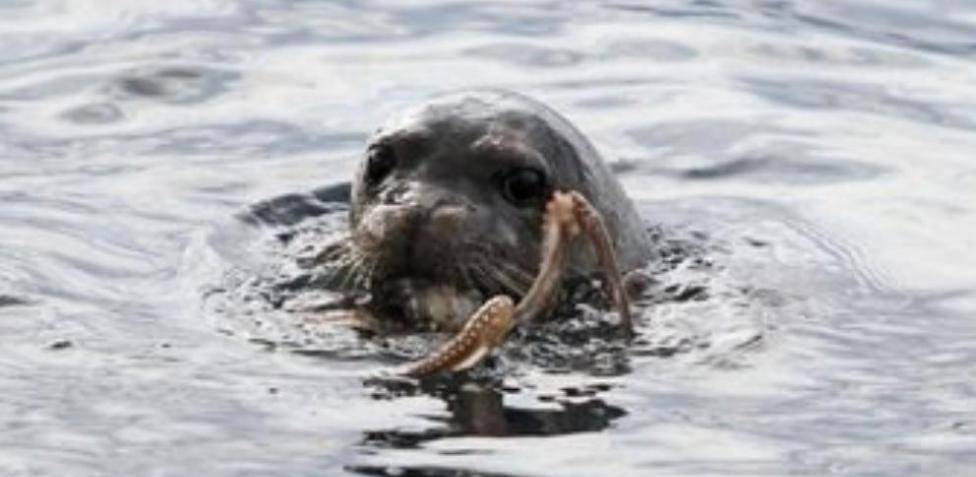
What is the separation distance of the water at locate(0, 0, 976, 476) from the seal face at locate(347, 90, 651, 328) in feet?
0.82

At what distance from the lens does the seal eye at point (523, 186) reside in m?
9.02

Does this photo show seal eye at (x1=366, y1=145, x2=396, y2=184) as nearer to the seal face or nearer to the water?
the seal face

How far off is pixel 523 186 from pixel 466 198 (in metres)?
0.29

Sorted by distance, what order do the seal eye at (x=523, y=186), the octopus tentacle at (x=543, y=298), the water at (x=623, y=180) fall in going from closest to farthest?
the water at (x=623, y=180)
the octopus tentacle at (x=543, y=298)
the seal eye at (x=523, y=186)

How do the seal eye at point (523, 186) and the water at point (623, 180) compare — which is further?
the seal eye at point (523, 186)

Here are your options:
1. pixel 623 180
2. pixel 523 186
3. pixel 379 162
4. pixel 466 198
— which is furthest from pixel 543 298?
pixel 623 180

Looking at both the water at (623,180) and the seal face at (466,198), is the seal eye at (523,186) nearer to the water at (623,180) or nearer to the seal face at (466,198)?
the seal face at (466,198)

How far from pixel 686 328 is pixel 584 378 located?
711mm

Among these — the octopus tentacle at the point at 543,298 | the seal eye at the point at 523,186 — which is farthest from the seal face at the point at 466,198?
the octopus tentacle at the point at 543,298

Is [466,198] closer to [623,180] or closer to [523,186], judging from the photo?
[523,186]

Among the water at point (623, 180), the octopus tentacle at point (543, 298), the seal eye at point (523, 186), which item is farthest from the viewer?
the seal eye at point (523, 186)

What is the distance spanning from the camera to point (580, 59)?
14.3 m

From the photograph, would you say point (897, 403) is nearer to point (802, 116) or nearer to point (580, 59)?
point (802, 116)

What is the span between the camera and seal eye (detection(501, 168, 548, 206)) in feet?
29.6
